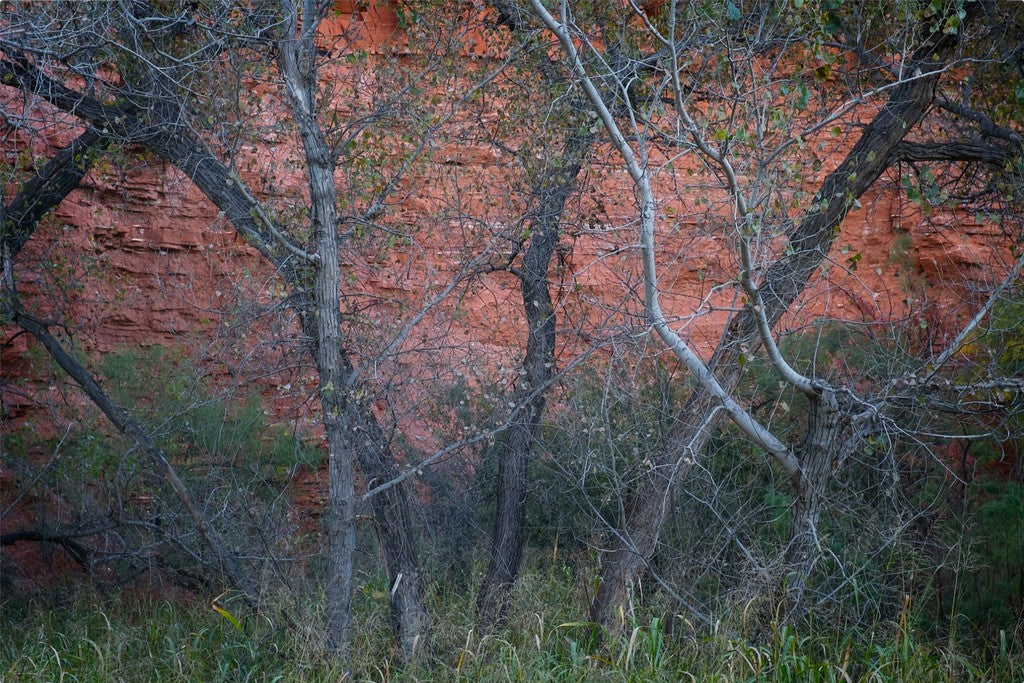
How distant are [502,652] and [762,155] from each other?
301 centimetres

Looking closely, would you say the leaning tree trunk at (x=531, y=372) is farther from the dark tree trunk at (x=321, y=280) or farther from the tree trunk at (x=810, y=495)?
the tree trunk at (x=810, y=495)

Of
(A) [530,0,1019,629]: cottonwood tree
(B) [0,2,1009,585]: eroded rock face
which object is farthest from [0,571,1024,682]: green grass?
(B) [0,2,1009,585]: eroded rock face

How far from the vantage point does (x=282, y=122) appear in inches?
227

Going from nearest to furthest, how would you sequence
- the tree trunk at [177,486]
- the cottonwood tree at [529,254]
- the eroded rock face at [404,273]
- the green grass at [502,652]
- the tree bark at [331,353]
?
1. the green grass at [502,652]
2. the tree bark at [331,353]
3. the tree trunk at [177,486]
4. the eroded rock face at [404,273]
5. the cottonwood tree at [529,254]

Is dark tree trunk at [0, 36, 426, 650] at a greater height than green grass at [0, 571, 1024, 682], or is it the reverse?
dark tree trunk at [0, 36, 426, 650]

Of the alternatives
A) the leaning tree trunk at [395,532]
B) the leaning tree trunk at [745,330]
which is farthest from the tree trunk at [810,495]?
the leaning tree trunk at [395,532]

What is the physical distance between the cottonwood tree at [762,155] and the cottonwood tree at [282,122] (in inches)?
56.1

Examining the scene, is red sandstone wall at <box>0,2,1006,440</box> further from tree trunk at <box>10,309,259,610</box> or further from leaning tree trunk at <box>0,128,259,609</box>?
tree trunk at <box>10,309,259,610</box>

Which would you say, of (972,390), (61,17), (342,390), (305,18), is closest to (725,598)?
(972,390)

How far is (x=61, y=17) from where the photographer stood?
18.2ft

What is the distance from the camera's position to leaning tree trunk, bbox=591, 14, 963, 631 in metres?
5.63

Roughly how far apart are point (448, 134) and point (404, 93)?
0.47m

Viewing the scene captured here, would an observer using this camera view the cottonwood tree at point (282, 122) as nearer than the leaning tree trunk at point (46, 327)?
Yes

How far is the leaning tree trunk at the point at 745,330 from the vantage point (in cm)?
563
